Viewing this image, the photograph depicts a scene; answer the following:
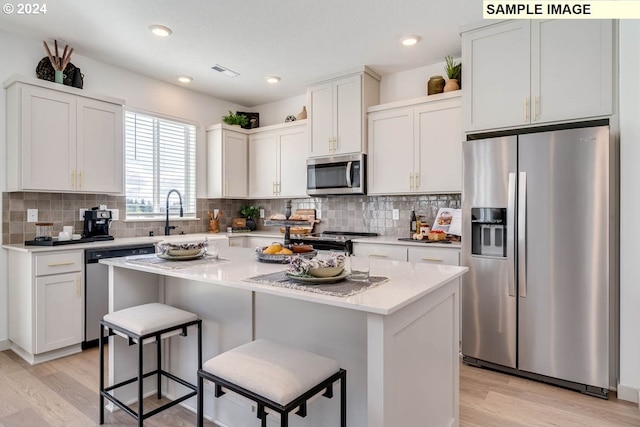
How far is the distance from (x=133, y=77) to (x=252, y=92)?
138 cm

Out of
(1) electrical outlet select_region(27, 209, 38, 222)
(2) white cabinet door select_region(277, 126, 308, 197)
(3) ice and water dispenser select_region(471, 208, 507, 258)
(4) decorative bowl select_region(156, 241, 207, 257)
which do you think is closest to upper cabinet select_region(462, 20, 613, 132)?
(3) ice and water dispenser select_region(471, 208, 507, 258)

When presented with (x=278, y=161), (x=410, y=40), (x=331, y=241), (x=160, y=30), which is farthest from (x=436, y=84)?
(x=160, y=30)

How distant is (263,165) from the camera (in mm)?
4844

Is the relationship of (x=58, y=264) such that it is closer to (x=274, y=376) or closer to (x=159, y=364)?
(x=159, y=364)

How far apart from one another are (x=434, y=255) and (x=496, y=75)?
1.53 metres

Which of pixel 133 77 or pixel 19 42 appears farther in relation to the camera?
pixel 133 77

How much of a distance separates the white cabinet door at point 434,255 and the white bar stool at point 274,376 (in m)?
1.93

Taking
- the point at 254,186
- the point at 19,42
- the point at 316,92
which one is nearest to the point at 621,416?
the point at 316,92

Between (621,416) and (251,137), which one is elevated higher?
(251,137)

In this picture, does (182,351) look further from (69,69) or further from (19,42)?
(19,42)

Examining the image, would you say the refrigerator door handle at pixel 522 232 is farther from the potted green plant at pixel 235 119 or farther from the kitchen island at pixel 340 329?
the potted green plant at pixel 235 119

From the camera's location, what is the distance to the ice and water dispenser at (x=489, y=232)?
8.81 feet

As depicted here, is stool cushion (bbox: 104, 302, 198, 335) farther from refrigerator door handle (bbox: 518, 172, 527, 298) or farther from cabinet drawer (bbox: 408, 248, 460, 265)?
refrigerator door handle (bbox: 518, 172, 527, 298)

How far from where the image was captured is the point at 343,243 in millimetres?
3664
